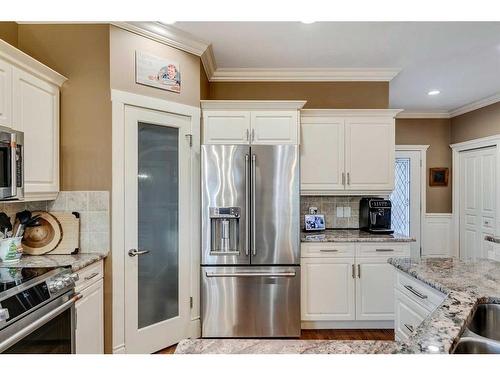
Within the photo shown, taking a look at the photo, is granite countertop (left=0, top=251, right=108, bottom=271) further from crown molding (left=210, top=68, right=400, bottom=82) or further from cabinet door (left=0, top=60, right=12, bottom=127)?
crown molding (left=210, top=68, right=400, bottom=82)

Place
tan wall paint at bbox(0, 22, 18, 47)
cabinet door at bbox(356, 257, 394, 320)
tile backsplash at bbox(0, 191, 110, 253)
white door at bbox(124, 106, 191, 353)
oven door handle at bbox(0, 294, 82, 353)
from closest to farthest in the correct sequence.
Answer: oven door handle at bbox(0, 294, 82, 353)
tan wall paint at bbox(0, 22, 18, 47)
tile backsplash at bbox(0, 191, 110, 253)
white door at bbox(124, 106, 191, 353)
cabinet door at bbox(356, 257, 394, 320)

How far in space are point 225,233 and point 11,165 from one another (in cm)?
164

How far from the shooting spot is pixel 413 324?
174cm

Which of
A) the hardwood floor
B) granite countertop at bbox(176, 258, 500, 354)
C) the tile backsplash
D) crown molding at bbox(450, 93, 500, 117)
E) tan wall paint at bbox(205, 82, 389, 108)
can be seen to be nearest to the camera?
granite countertop at bbox(176, 258, 500, 354)

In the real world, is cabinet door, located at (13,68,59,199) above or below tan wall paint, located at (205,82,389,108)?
below

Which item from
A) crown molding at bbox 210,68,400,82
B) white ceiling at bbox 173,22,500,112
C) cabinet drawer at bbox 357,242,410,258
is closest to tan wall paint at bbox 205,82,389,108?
crown molding at bbox 210,68,400,82

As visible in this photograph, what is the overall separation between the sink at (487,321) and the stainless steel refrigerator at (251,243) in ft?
5.03

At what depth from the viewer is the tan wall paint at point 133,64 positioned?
237 cm

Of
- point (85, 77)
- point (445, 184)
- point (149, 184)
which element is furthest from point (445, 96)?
point (85, 77)

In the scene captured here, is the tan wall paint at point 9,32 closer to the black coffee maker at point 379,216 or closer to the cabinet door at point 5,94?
the cabinet door at point 5,94

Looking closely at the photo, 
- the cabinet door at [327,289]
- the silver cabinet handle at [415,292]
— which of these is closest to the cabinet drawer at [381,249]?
the cabinet door at [327,289]

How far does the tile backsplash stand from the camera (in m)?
2.32
